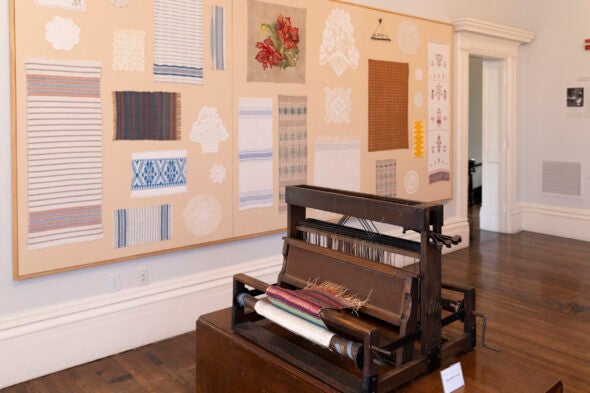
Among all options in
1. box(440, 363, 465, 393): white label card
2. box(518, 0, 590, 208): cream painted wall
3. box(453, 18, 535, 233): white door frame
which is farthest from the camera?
box(518, 0, 590, 208): cream painted wall

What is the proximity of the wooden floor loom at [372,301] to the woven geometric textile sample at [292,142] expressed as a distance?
6.86 ft

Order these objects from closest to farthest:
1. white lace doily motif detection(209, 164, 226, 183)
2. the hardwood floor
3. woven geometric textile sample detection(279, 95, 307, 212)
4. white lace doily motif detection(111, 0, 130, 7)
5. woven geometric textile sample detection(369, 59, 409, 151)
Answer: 1. the hardwood floor
2. white lace doily motif detection(111, 0, 130, 7)
3. white lace doily motif detection(209, 164, 226, 183)
4. woven geometric textile sample detection(279, 95, 307, 212)
5. woven geometric textile sample detection(369, 59, 409, 151)

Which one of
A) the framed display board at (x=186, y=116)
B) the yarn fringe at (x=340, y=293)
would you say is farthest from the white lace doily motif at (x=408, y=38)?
the yarn fringe at (x=340, y=293)

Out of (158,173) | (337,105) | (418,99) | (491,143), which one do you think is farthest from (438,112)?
(158,173)

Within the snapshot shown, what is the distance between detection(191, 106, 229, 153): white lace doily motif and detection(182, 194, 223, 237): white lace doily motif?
1.10ft

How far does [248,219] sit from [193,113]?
86 cm

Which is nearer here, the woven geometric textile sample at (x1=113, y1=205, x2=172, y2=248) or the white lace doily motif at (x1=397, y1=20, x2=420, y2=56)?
the woven geometric textile sample at (x1=113, y1=205, x2=172, y2=248)

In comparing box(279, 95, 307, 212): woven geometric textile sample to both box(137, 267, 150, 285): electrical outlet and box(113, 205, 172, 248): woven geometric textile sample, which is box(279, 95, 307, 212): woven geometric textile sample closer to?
box(113, 205, 172, 248): woven geometric textile sample

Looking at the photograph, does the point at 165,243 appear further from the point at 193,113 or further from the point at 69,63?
the point at 69,63

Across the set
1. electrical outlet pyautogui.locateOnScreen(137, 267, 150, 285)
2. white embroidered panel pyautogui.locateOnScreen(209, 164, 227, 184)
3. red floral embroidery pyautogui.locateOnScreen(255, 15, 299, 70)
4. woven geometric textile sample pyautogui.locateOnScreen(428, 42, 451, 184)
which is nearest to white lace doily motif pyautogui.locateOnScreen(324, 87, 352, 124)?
red floral embroidery pyautogui.locateOnScreen(255, 15, 299, 70)

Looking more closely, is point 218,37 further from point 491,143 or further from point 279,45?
point 491,143

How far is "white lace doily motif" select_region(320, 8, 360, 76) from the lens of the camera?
14.2 feet

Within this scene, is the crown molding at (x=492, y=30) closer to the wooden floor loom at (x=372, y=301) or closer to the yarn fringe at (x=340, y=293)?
the wooden floor loom at (x=372, y=301)

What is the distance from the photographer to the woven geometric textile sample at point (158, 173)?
3320mm
